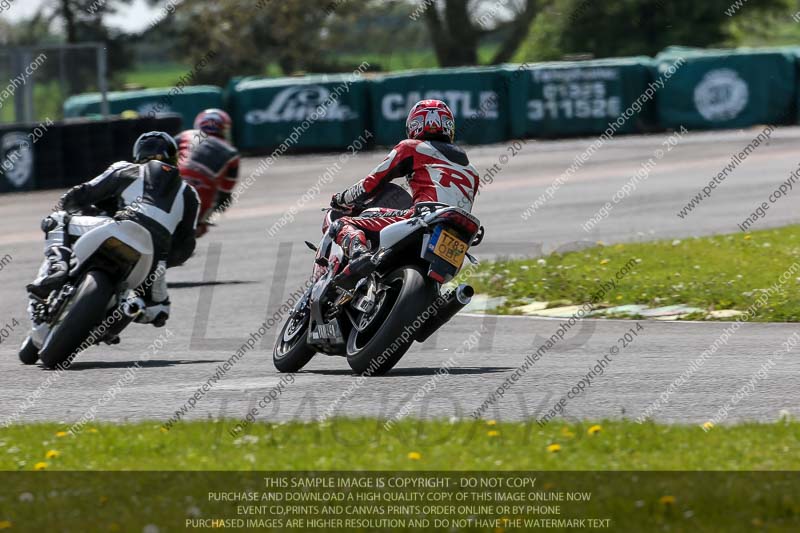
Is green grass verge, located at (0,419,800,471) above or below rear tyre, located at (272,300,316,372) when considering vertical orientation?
above

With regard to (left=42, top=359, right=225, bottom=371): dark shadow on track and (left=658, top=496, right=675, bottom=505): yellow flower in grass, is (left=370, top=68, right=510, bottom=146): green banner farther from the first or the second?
(left=658, top=496, right=675, bottom=505): yellow flower in grass

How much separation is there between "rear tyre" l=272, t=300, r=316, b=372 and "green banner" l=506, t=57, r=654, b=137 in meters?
24.3

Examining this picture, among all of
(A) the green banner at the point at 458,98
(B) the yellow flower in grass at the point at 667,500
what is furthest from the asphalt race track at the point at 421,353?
(A) the green banner at the point at 458,98

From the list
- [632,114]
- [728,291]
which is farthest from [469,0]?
[728,291]

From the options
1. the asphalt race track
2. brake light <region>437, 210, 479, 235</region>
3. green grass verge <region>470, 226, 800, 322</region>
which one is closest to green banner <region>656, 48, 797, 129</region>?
the asphalt race track

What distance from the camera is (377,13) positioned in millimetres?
55219

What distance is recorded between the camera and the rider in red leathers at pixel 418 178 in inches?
362

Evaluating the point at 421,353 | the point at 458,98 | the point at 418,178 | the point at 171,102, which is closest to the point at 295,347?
the point at 421,353

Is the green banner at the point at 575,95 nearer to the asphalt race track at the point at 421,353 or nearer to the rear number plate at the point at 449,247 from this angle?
the asphalt race track at the point at 421,353

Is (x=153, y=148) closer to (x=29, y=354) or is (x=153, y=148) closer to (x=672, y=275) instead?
(x=29, y=354)

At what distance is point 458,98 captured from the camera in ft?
109

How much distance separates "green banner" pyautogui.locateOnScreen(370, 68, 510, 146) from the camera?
1303 inches

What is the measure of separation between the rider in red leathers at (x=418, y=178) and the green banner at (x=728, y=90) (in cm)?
2474

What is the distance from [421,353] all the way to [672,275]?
404cm
